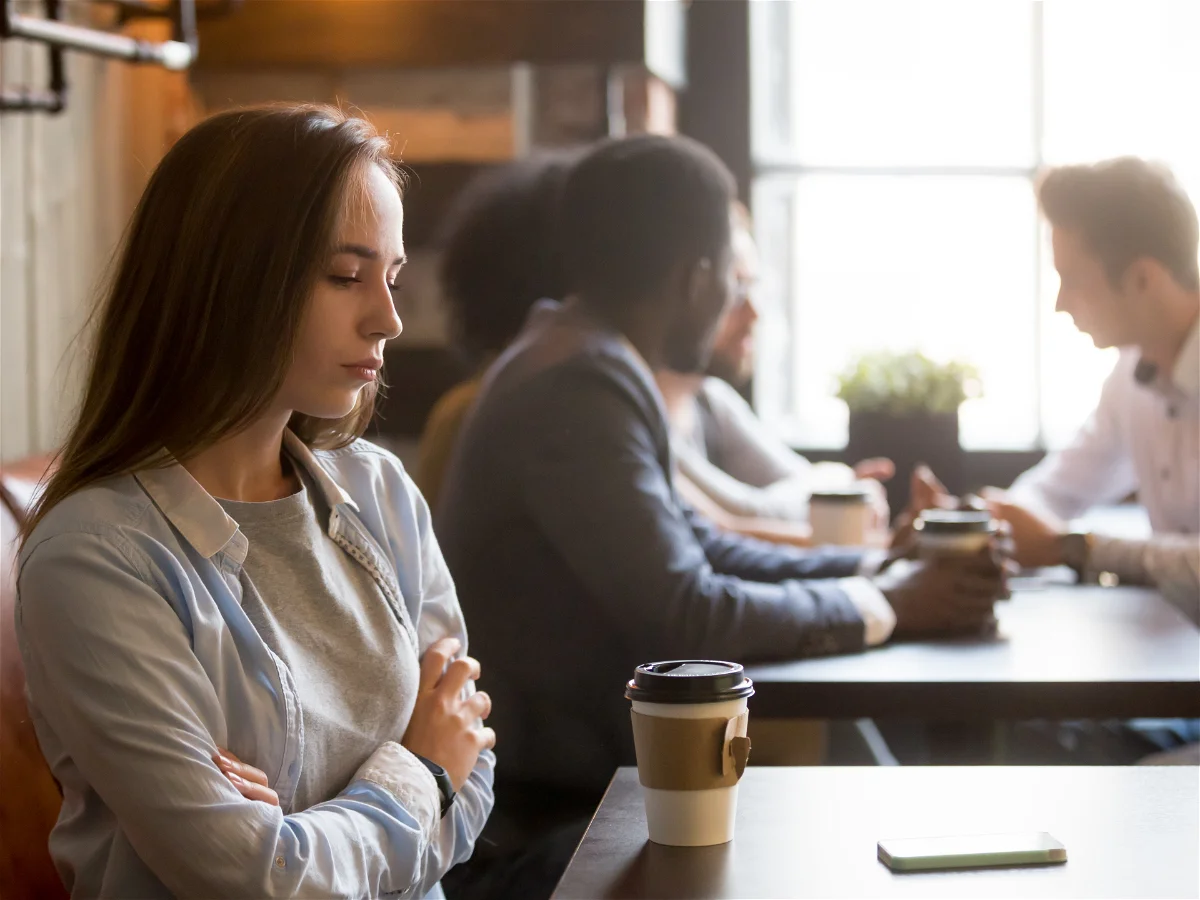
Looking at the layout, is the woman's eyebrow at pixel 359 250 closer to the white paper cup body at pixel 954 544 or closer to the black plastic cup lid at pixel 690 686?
the black plastic cup lid at pixel 690 686

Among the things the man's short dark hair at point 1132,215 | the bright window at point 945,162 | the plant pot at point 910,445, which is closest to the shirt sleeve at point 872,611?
the man's short dark hair at point 1132,215

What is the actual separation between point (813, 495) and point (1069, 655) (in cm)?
83

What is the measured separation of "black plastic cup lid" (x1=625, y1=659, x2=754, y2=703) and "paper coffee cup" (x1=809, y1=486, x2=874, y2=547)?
1351 mm

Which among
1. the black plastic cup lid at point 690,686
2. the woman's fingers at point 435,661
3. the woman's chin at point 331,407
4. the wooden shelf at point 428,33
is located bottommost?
the woman's fingers at point 435,661

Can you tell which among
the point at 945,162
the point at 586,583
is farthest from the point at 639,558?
the point at 945,162

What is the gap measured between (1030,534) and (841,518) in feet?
1.05

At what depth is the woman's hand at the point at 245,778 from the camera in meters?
0.96

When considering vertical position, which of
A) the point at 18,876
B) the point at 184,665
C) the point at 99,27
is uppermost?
the point at 99,27

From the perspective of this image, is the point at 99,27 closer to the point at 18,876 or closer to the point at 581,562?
the point at 581,562

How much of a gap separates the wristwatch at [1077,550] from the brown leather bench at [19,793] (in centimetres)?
162

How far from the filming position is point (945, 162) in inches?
146

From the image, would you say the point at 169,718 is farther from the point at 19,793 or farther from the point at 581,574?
the point at 581,574

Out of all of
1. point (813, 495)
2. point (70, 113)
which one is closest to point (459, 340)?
point (813, 495)

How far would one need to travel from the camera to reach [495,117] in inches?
120
